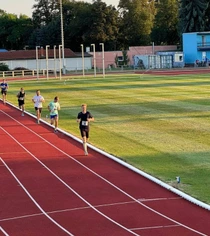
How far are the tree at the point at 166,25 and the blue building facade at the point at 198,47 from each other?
77.2ft

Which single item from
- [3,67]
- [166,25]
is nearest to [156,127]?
[3,67]

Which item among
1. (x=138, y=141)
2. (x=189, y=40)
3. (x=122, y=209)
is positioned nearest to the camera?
(x=122, y=209)

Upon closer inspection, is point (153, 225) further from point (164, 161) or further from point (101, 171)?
point (164, 161)

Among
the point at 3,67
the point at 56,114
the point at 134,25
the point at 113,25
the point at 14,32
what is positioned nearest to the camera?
the point at 56,114

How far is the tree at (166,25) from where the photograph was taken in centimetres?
11027

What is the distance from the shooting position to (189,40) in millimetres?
86125

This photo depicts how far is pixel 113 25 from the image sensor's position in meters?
105

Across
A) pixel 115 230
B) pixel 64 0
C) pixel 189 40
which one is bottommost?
pixel 115 230

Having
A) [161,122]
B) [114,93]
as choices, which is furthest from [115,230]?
[114,93]

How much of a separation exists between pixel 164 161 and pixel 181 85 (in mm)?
29588

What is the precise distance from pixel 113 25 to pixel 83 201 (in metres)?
94.0

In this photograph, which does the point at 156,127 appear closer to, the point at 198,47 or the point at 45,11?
the point at 198,47

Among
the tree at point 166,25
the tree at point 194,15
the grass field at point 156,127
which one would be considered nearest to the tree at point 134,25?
the tree at point 166,25

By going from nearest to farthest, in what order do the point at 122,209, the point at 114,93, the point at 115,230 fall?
the point at 115,230 → the point at 122,209 → the point at 114,93
